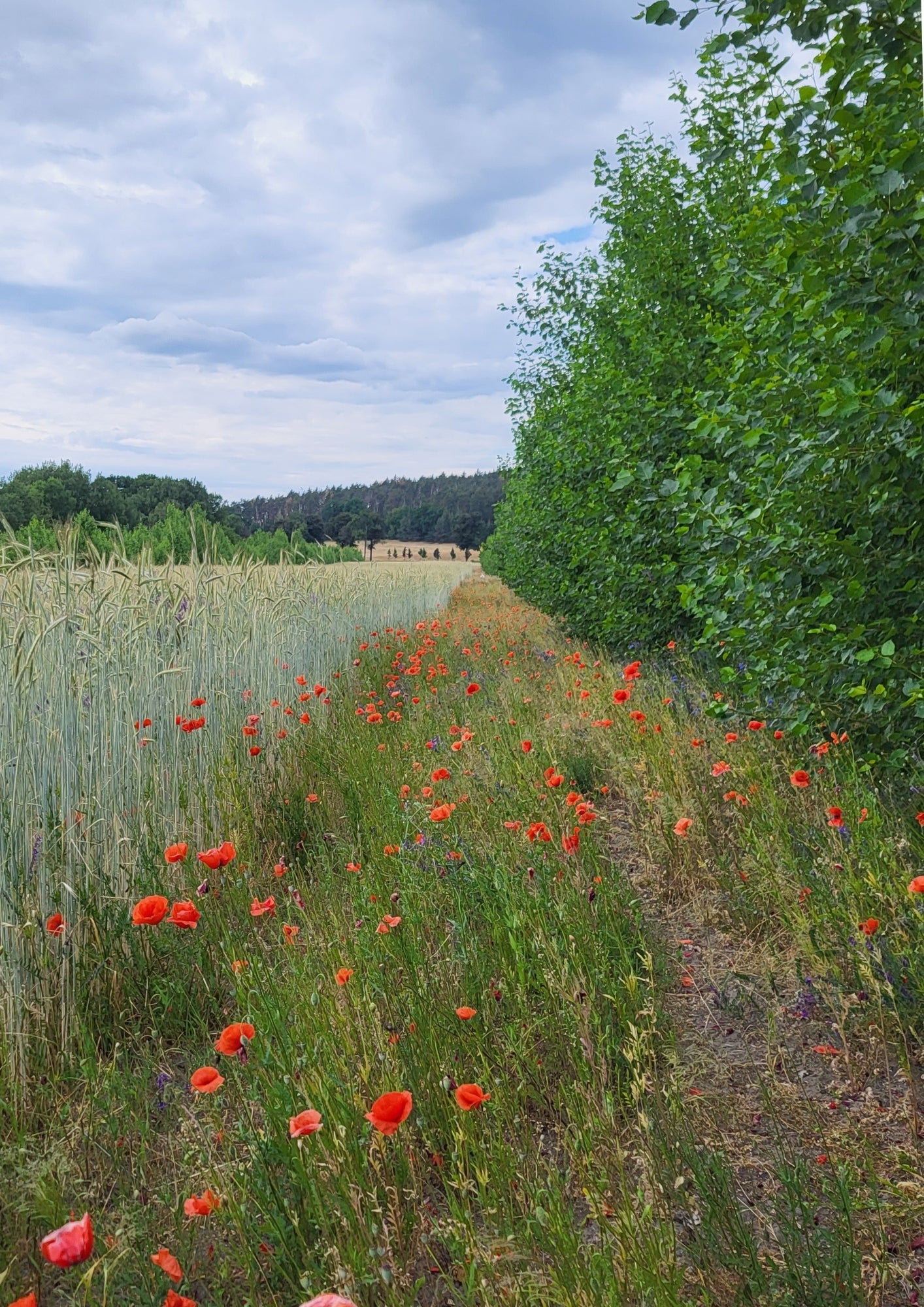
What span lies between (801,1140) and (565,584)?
767 centimetres

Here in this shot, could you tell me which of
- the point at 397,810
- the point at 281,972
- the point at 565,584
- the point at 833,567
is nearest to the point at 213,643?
the point at 397,810

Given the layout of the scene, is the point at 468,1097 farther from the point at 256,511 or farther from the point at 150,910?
the point at 256,511

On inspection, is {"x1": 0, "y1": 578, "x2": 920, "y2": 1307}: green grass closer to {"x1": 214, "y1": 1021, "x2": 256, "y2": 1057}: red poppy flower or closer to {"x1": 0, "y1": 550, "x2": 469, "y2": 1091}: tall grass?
{"x1": 0, "y1": 550, "x2": 469, "y2": 1091}: tall grass

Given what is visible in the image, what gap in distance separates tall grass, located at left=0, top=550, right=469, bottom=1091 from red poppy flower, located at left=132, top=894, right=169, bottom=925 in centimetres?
75

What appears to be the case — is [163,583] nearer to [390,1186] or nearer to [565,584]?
[390,1186]

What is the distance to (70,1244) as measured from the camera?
117cm

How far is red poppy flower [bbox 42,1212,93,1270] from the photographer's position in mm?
1159

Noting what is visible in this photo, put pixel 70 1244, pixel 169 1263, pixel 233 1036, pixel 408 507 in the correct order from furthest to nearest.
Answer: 1. pixel 408 507
2. pixel 233 1036
3. pixel 169 1263
4. pixel 70 1244

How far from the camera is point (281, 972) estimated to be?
2.85 m

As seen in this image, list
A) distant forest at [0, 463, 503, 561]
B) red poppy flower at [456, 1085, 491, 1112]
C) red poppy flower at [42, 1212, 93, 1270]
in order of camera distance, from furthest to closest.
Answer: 1. distant forest at [0, 463, 503, 561]
2. red poppy flower at [456, 1085, 491, 1112]
3. red poppy flower at [42, 1212, 93, 1270]

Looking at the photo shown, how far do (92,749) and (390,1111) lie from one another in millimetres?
2389

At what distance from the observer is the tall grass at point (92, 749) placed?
8.61 feet

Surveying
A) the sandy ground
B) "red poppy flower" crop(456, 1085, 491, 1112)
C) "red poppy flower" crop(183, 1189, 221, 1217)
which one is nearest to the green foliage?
"red poppy flower" crop(456, 1085, 491, 1112)

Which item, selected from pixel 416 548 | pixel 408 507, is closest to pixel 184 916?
pixel 416 548
